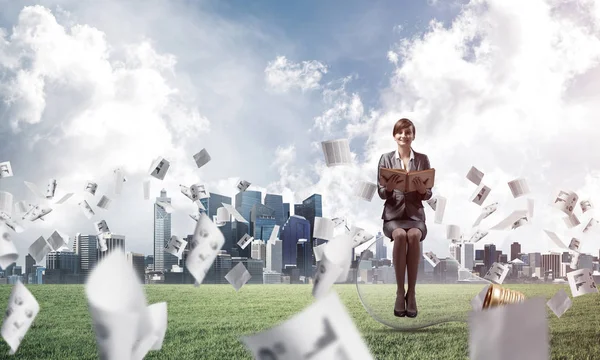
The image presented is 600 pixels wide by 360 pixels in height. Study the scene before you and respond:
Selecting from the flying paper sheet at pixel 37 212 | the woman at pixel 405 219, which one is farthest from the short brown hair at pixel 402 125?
the flying paper sheet at pixel 37 212

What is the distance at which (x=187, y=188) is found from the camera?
522cm

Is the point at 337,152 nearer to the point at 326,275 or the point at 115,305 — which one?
the point at 326,275

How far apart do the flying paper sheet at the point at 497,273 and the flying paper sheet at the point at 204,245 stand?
89.3 inches

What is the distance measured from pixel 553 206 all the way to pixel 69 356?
3.61m

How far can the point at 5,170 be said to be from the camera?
5031mm

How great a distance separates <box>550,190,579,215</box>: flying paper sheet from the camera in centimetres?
480

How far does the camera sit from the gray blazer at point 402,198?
11.9 ft

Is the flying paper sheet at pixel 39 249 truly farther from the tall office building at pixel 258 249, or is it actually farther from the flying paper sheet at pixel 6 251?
the tall office building at pixel 258 249

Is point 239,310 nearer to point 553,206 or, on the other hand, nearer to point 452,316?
point 452,316

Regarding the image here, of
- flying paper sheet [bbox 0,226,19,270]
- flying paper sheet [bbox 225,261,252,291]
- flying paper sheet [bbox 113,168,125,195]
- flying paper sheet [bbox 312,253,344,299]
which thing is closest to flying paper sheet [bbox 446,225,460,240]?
flying paper sheet [bbox 225,261,252,291]

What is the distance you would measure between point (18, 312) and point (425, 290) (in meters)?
2.28

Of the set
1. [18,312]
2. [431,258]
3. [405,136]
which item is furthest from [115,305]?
[431,258]

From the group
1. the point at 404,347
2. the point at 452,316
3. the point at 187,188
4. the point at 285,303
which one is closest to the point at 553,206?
the point at 452,316

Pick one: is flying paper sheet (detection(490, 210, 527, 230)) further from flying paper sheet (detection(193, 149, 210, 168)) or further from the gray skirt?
flying paper sheet (detection(193, 149, 210, 168))
